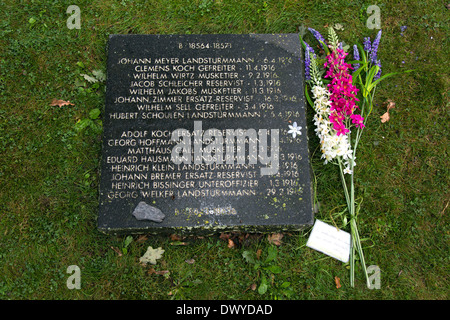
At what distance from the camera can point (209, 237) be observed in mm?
3281

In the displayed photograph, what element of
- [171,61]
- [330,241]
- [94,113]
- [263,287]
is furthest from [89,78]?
[330,241]

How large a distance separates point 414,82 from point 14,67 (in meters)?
5.09

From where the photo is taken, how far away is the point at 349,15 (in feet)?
12.3

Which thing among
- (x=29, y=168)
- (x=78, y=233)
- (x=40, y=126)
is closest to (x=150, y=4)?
(x=40, y=126)

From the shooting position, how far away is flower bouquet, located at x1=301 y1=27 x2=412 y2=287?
3072mm

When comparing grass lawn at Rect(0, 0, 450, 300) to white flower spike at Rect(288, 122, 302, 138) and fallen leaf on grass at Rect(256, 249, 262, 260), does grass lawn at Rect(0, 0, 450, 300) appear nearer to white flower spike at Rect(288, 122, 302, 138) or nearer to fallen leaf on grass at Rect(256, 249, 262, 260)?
fallen leaf on grass at Rect(256, 249, 262, 260)

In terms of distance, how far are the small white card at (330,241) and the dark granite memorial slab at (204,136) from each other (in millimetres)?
352

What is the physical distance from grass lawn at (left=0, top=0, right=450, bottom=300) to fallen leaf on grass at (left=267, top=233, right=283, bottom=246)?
6 centimetres


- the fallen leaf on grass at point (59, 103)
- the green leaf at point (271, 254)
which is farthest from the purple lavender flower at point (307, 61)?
the fallen leaf on grass at point (59, 103)

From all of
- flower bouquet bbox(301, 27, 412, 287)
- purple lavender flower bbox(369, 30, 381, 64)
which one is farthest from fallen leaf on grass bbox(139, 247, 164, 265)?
purple lavender flower bbox(369, 30, 381, 64)

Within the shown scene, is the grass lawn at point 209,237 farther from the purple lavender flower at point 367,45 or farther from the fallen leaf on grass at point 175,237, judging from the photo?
the purple lavender flower at point 367,45

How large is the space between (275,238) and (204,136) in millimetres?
1426

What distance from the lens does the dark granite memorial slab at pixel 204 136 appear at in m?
2.97
